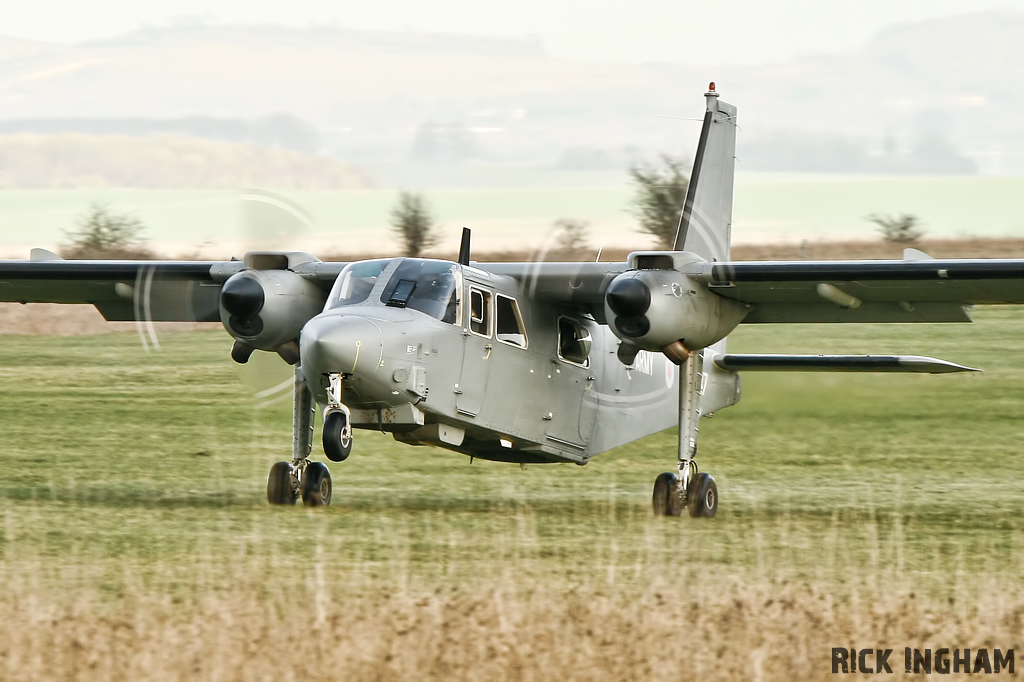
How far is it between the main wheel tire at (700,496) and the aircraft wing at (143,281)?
4793 mm

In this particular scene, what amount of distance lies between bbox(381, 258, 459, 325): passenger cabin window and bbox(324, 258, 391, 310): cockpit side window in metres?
0.19

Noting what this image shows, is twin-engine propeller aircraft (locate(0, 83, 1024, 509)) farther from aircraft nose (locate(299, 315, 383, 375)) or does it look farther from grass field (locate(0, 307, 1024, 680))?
grass field (locate(0, 307, 1024, 680))

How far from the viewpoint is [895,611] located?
32.3ft

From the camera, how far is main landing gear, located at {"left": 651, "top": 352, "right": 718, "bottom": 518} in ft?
52.6

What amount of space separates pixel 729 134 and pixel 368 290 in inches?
252

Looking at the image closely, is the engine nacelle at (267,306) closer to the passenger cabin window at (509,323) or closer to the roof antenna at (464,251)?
the roof antenna at (464,251)

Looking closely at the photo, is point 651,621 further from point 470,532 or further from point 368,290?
point 368,290

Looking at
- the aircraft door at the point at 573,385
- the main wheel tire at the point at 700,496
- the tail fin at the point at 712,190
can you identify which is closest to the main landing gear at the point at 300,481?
the aircraft door at the point at 573,385

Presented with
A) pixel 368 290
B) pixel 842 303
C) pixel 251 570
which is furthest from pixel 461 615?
pixel 842 303

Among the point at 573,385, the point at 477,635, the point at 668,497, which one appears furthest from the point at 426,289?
the point at 477,635

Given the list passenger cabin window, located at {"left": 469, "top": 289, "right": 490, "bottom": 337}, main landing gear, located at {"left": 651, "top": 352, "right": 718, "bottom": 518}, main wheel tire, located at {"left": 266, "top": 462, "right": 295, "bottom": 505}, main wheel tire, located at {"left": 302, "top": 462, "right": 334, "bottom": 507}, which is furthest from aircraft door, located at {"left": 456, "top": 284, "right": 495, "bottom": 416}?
main landing gear, located at {"left": 651, "top": 352, "right": 718, "bottom": 518}

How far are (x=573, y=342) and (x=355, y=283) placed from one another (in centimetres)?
326

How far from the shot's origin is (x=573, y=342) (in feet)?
57.4

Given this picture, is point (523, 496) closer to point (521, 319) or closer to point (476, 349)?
point (521, 319)
